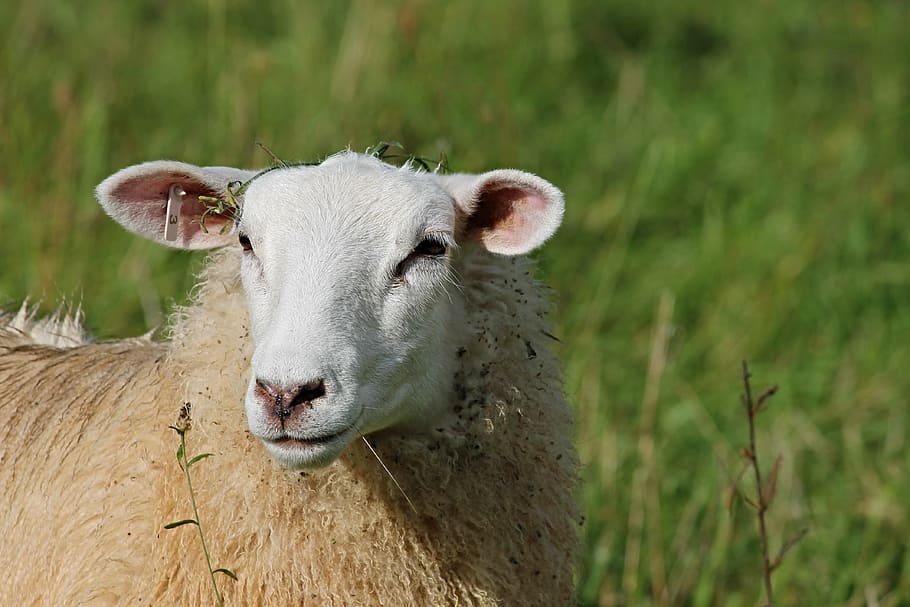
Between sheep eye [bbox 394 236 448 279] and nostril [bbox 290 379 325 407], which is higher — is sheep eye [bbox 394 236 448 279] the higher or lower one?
the higher one

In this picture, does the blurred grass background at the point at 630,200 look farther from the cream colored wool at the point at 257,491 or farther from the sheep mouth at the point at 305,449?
the sheep mouth at the point at 305,449

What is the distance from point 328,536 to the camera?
272 centimetres

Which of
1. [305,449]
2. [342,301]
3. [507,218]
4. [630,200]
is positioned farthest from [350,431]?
[630,200]

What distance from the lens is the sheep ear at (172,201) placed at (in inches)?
110

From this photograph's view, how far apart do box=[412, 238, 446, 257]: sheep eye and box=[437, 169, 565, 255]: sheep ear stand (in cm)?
17

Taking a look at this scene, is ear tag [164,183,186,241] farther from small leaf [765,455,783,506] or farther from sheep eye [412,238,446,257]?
small leaf [765,455,783,506]

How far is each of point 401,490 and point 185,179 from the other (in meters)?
0.83

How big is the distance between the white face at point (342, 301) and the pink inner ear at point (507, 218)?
0.13 metres

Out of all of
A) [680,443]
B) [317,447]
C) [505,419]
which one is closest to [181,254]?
[680,443]

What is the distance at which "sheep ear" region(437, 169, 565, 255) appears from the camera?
2762mm

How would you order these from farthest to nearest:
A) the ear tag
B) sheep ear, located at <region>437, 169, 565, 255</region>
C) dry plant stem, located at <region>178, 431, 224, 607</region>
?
1. the ear tag
2. sheep ear, located at <region>437, 169, 565, 255</region>
3. dry plant stem, located at <region>178, 431, 224, 607</region>

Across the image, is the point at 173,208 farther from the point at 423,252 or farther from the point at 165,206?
the point at 423,252

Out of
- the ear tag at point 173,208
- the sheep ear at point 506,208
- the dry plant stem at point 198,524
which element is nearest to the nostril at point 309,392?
the dry plant stem at point 198,524

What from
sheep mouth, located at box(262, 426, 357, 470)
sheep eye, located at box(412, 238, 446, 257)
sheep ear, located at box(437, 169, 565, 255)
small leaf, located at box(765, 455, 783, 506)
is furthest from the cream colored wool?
small leaf, located at box(765, 455, 783, 506)
